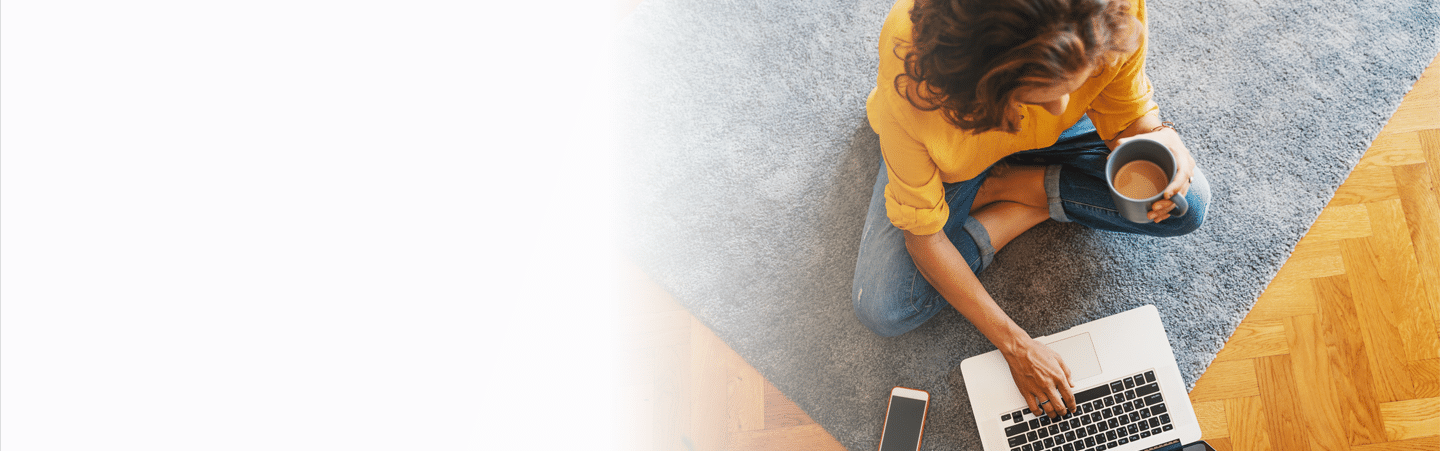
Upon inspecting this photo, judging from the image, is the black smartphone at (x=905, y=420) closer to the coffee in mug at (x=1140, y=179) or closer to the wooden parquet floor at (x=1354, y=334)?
the wooden parquet floor at (x=1354, y=334)

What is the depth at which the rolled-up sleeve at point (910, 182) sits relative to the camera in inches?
33.4

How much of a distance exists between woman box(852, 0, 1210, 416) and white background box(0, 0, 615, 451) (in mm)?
640

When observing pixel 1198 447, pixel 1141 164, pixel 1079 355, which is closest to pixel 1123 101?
pixel 1141 164

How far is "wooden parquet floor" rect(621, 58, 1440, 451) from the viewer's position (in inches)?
46.6

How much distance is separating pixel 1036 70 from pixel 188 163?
5.62ft

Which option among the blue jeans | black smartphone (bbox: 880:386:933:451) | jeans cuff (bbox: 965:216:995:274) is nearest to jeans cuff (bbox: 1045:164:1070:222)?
the blue jeans

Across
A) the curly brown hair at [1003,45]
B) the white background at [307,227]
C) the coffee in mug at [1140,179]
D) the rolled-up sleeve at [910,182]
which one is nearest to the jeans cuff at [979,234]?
the rolled-up sleeve at [910,182]

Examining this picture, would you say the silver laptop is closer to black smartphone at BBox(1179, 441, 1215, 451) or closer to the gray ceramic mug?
black smartphone at BBox(1179, 441, 1215, 451)

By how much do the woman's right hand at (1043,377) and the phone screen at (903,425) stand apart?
20cm

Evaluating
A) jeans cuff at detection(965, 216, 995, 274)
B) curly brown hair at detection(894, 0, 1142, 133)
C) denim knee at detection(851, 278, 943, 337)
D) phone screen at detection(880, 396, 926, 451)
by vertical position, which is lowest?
phone screen at detection(880, 396, 926, 451)

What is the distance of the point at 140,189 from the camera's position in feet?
4.90

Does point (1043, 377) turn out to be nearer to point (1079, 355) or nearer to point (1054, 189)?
point (1079, 355)

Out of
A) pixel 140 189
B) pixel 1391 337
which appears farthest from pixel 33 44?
pixel 1391 337

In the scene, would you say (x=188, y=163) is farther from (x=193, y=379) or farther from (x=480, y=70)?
(x=480, y=70)
